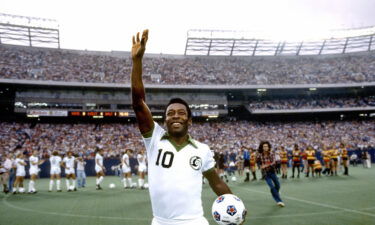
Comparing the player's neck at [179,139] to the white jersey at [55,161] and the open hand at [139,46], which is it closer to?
the open hand at [139,46]

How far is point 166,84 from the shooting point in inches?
1652

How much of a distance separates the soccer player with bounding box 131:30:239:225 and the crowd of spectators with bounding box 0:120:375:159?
84.1 ft

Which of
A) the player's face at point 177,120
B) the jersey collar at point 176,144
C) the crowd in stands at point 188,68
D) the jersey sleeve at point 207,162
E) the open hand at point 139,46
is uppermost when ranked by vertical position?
the crowd in stands at point 188,68

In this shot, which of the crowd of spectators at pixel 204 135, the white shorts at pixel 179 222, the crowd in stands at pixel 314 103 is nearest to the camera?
the white shorts at pixel 179 222

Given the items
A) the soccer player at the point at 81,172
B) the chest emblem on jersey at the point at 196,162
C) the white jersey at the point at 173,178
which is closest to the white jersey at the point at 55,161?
the soccer player at the point at 81,172

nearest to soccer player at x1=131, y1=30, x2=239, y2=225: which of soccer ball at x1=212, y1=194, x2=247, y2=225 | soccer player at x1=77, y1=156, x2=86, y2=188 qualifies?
soccer ball at x1=212, y1=194, x2=247, y2=225

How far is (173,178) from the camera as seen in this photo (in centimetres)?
271

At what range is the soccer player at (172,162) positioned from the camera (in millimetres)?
2688

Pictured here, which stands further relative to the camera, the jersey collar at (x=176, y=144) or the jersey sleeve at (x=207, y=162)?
the jersey sleeve at (x=207, y=162)

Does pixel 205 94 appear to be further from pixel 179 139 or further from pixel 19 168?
pixel 179 139

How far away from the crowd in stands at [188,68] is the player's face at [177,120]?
1537 inches

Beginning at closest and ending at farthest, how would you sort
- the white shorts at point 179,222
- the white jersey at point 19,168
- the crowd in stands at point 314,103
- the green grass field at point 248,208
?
the white shorts at point 179,222 < the green grass field at point 248,208 < the white jersey at point 19,168 < the crowd in stands at point 314,103

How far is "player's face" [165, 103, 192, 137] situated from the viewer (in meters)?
2.88

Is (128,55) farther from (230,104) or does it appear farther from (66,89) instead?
(230,104)
